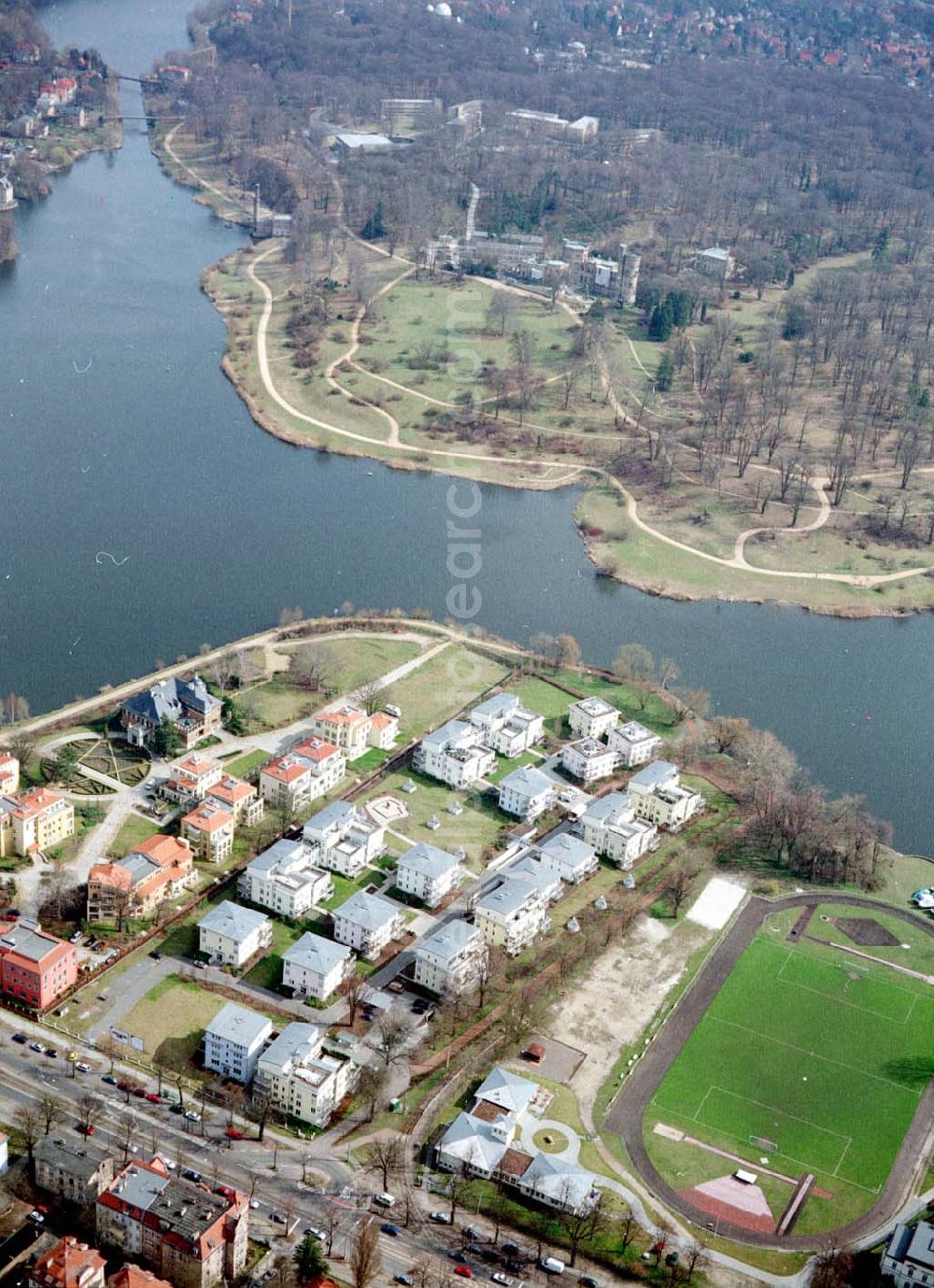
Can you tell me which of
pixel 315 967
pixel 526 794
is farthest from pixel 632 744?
pixel 315 967

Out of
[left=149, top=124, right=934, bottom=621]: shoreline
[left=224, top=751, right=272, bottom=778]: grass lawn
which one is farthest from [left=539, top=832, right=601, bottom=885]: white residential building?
[left=149, top=124, right=934, bottom=621]: shoreline

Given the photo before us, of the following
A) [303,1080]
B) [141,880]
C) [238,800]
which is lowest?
[303,1080]

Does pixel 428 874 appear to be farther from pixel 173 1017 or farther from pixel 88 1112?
pixel 88 1112

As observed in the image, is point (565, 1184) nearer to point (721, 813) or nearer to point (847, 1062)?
point (847, 1062)

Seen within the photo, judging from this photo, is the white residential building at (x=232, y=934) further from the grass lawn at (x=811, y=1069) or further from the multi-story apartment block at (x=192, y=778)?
the grass lawn at (x=811, y=1069)

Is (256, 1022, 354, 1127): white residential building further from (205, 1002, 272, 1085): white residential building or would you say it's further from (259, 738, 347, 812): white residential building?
(259, 738, 347, 812): white residential building
